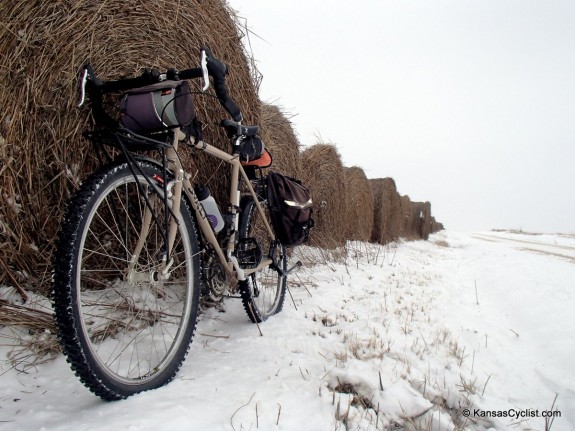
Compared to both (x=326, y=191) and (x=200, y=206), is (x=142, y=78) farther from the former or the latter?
(x=326, y=191)

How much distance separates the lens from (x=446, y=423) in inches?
57.9

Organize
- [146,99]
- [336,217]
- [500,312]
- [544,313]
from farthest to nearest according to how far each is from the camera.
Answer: [336,217] → [500,312] → [544,313] → [146,99]

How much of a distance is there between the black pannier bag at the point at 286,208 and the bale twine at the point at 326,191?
10.4ft

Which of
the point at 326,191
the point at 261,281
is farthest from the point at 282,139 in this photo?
the point at 261,281

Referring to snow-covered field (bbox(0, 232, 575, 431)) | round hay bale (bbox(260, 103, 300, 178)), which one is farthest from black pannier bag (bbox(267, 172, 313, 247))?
round hay bale (bbox(260, 103, 300, 178))

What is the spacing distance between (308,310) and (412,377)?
111 centimetres

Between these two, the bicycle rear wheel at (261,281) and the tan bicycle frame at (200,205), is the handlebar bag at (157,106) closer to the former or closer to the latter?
the tan bicycle frame at (200,205)

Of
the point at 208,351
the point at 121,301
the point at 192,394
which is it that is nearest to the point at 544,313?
the point at 208,351

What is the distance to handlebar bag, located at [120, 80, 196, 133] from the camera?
1524mm

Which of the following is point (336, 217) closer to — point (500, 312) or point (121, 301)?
point (500, 312)

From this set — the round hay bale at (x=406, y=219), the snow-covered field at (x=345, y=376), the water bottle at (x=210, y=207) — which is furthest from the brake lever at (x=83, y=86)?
the round hay bale at (x=406, y=219)

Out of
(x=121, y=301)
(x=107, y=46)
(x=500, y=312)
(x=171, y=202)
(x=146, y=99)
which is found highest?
(x=107, y=46)

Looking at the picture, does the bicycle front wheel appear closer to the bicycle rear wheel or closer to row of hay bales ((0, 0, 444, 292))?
row of hay bales ((0, 0, 444, 292))

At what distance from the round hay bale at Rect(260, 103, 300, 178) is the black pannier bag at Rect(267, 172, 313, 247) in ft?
7.27
